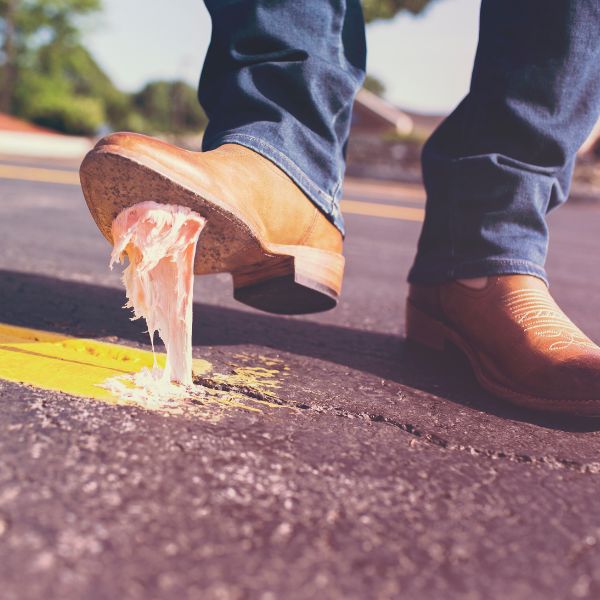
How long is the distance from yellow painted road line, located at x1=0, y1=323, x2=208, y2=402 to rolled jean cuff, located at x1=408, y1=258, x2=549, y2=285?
1.88 ft

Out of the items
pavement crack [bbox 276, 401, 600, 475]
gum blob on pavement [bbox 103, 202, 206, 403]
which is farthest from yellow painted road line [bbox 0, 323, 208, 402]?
pavement crack [bbox 276, 401, 600, 475]

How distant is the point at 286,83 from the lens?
1.41 m

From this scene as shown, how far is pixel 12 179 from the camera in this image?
6.14 meters

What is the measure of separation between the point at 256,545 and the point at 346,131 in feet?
3.65

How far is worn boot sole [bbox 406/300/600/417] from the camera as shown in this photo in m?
1.23

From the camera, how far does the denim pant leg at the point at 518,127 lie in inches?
53.7

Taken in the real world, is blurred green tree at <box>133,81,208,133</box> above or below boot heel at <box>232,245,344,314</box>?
below

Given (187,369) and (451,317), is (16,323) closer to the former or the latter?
(187,369)

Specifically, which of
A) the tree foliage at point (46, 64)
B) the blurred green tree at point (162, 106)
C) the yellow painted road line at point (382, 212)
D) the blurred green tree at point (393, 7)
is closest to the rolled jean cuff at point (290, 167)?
the yellow painted road line at point (382, 212)

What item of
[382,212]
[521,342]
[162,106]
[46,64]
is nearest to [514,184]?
[521,342]

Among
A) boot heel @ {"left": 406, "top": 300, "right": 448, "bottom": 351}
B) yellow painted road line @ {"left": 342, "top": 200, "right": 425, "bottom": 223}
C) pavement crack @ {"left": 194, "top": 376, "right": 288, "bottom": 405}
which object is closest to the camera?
pavement crack @ {"left": 194, "top": 376, "right": 288, "bottom": 405}

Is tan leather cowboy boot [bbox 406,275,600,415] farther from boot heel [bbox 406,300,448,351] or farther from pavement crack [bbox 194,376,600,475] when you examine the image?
pavement crack [bbox 194,376,600,475]

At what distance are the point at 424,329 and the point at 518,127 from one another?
19.9 inches

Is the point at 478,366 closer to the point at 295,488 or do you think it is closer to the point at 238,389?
the point at 238,389
